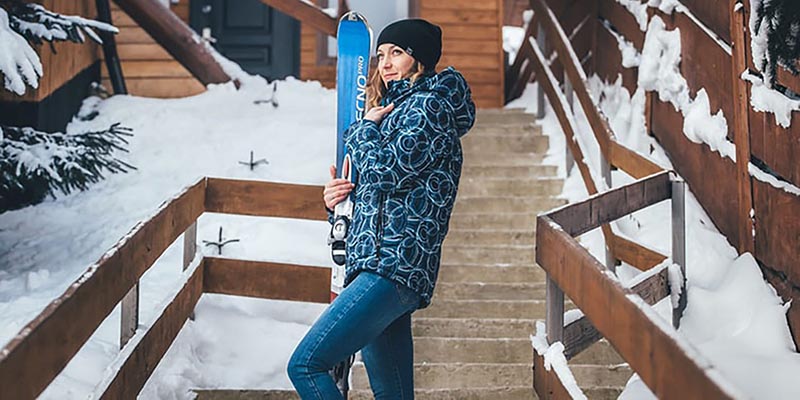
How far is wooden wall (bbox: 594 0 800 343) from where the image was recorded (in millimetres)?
3199

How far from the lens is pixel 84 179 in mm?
4316

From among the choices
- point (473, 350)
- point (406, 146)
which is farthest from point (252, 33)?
point (406, 146)

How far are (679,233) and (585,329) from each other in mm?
768

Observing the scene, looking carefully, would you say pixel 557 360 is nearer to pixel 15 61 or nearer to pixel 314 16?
pixel 15 61

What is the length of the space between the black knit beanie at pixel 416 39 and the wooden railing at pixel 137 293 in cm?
96

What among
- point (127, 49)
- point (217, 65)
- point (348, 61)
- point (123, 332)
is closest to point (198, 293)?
point (123, 332)

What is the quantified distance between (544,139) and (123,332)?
4532 mm

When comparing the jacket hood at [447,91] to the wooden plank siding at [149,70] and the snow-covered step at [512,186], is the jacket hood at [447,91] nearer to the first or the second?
the snow-covered step at [512,186]

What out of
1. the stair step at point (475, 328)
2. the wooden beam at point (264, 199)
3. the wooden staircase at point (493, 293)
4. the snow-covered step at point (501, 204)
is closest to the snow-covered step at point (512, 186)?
the wooden staircase at point (493, 293)

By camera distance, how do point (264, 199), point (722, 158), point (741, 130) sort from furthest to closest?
point (722, 158)
point (264, 199)
point (741, 130)

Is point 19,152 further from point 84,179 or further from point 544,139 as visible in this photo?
point 544,139

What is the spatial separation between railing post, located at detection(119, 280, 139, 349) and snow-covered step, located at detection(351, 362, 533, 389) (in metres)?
1.33

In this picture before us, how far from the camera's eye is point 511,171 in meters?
6.32

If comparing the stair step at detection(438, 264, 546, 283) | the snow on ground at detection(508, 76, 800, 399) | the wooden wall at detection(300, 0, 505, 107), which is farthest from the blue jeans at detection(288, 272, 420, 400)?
the wooden wall at detection(300, 0, 505, 107)
